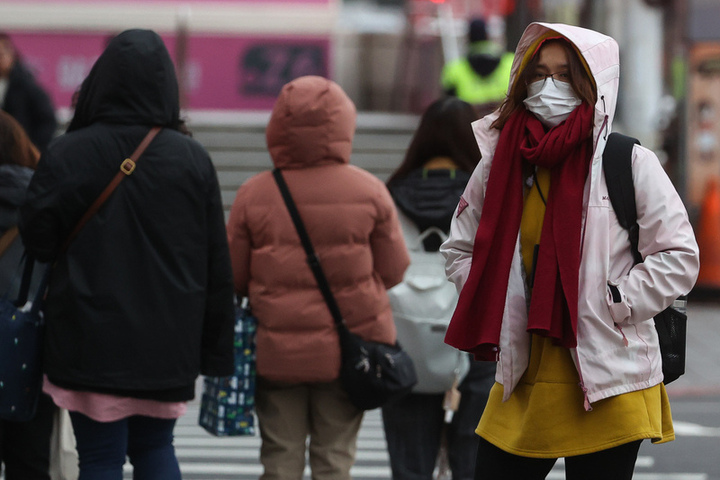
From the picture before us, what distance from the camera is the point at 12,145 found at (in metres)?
4.87

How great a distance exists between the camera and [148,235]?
4094 mm

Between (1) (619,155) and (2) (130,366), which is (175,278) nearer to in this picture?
(2) (130,366)

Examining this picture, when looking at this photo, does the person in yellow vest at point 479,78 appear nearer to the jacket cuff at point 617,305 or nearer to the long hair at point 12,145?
the long hair at point 12,145

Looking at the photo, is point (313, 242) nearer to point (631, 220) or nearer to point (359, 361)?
point (359, 361)

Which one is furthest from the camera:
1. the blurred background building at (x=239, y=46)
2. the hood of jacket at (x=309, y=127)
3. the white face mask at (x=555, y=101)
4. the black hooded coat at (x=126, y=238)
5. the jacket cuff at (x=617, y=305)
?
the blurred background building at (x=239, y=46)

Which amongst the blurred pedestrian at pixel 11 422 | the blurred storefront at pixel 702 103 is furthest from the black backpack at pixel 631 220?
the blurred storefront at pixel 702 103

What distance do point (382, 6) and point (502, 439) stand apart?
30.2m

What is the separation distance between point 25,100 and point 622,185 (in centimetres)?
787

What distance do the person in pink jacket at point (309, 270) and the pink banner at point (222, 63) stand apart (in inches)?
541

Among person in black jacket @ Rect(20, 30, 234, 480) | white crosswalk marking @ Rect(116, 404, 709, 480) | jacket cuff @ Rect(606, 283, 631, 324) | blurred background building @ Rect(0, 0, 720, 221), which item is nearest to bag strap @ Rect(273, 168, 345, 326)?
person in black jacket @ Rect(20, 30, 234, 480)

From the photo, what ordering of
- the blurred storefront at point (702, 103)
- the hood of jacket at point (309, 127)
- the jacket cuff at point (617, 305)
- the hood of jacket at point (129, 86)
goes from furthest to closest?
the blurred storefront at point (702, 103) < the hood of jacket at point (309, 127) < the hood of jacket at point (129, 86) < the jacket cuff at point (617, 305)

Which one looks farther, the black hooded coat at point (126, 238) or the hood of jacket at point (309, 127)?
the hood of jacket at point (309, 127)

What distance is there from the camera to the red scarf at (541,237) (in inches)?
133

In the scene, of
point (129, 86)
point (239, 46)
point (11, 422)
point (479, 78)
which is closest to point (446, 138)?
point (129, 86)
